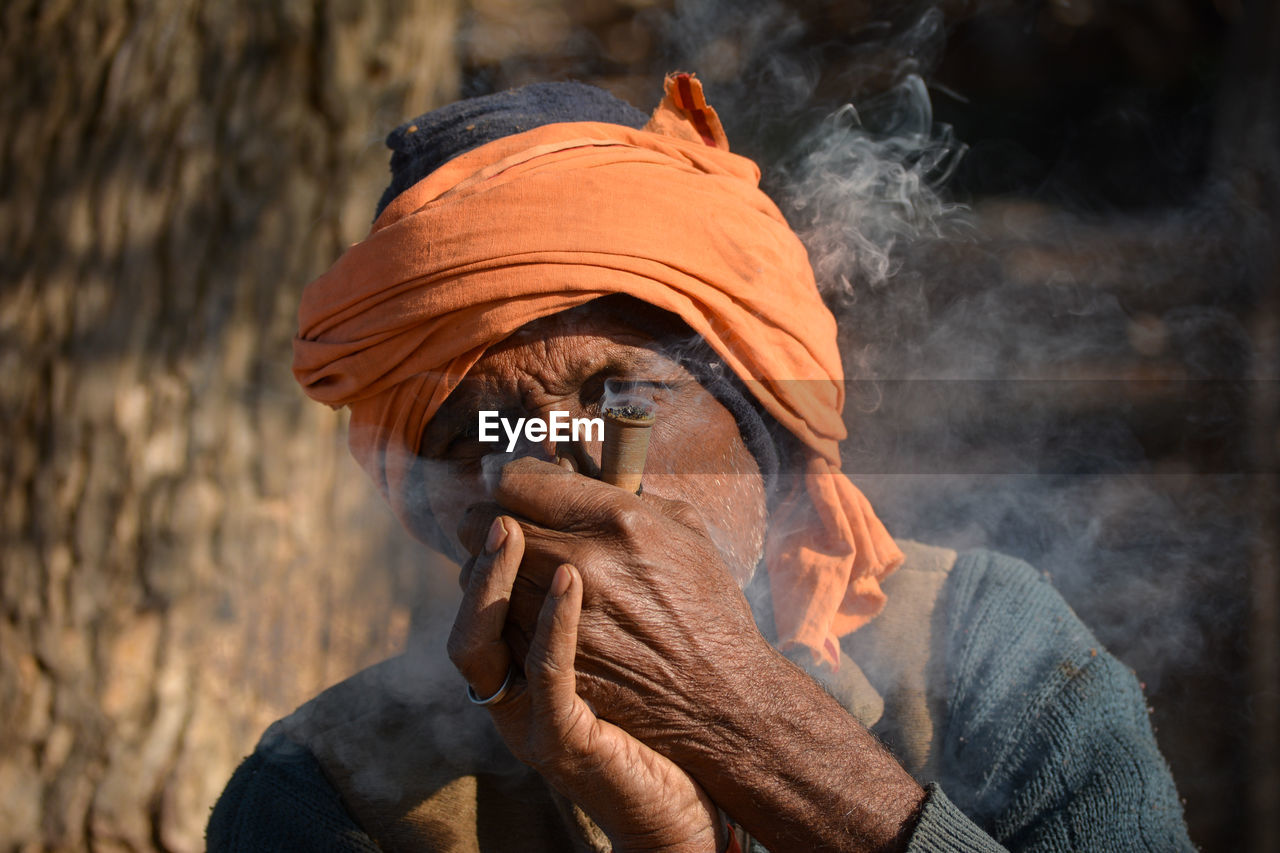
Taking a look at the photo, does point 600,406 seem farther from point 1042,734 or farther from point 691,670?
point 1042,734

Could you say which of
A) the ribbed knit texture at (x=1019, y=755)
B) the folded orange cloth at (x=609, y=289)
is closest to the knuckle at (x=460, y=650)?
the folded orange cloth at (x=609, y=289)

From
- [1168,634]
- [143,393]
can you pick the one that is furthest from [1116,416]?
[143,393]

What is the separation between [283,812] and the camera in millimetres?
2014

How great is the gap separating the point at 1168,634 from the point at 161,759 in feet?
12.7

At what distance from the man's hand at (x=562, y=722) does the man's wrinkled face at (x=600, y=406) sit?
0.41m

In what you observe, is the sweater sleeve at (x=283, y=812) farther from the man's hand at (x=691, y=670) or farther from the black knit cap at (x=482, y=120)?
the black knit cap at (x=482, y=120)

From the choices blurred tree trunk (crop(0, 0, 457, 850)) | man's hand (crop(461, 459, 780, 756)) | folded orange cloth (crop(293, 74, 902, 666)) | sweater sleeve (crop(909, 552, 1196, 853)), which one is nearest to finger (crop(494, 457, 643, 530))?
man's hand (crop(461, 459, 780, 756))

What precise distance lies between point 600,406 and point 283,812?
1262 mm

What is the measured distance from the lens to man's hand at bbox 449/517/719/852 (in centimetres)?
128

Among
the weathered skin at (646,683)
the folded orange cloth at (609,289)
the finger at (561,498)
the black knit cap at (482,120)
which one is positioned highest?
the black knit cap at (482,120)

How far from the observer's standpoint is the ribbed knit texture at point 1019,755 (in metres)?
1.74

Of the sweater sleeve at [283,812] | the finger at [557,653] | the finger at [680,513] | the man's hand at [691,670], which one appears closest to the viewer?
the finger at [557,653]

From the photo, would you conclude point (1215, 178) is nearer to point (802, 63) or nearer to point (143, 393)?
point (802, 63)

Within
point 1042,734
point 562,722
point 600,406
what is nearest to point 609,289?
point 600,406
